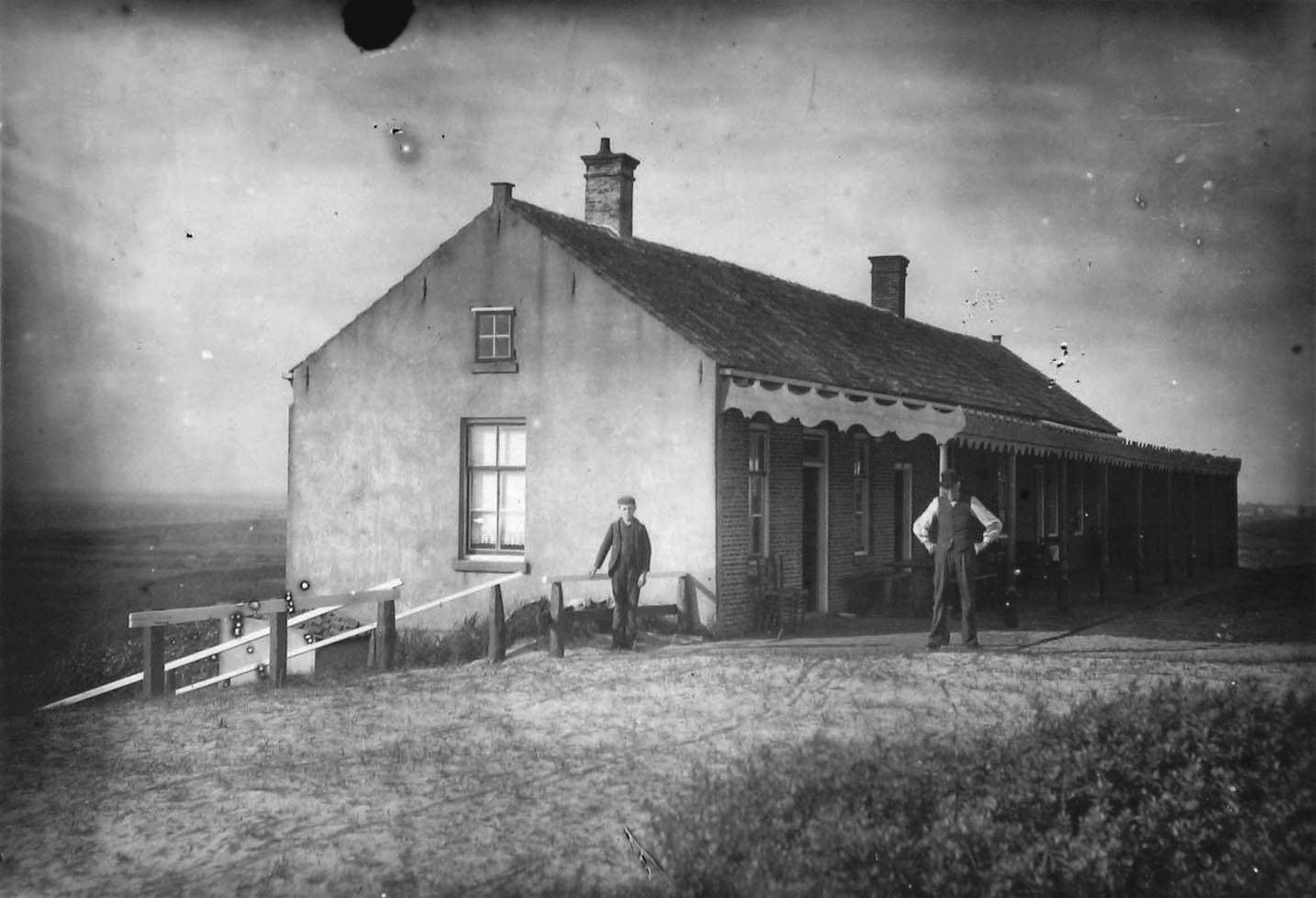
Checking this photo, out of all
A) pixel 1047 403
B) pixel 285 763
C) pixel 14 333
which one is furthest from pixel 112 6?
pixel 1047 403

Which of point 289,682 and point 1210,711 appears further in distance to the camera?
point 289,682

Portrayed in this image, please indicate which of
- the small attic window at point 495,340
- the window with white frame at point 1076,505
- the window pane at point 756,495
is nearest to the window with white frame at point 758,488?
the window pane at point 756,495

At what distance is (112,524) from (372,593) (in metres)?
49.3

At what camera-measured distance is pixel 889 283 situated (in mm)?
28062

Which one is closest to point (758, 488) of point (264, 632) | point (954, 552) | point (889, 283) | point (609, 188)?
point (954, 552)

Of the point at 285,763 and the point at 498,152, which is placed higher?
the point at 498,152

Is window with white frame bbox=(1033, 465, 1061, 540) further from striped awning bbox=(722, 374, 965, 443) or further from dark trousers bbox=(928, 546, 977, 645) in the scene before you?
dark trousers bbox=(928, 546, 977, 645)

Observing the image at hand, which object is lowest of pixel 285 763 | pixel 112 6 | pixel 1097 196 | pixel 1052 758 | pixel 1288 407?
pixel 285 763

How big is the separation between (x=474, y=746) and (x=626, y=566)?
499cm

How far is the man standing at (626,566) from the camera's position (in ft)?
44.0

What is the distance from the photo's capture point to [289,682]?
492 inches

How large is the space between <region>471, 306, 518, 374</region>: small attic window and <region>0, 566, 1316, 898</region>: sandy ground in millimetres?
4490

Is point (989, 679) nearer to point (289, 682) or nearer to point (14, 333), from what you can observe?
point (289, 682)

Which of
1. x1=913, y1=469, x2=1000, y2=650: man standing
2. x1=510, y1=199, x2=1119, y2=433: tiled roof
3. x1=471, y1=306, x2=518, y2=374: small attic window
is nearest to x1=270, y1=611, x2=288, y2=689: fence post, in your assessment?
x1=471, y1=306, x2=518, y2=374: small attic window
